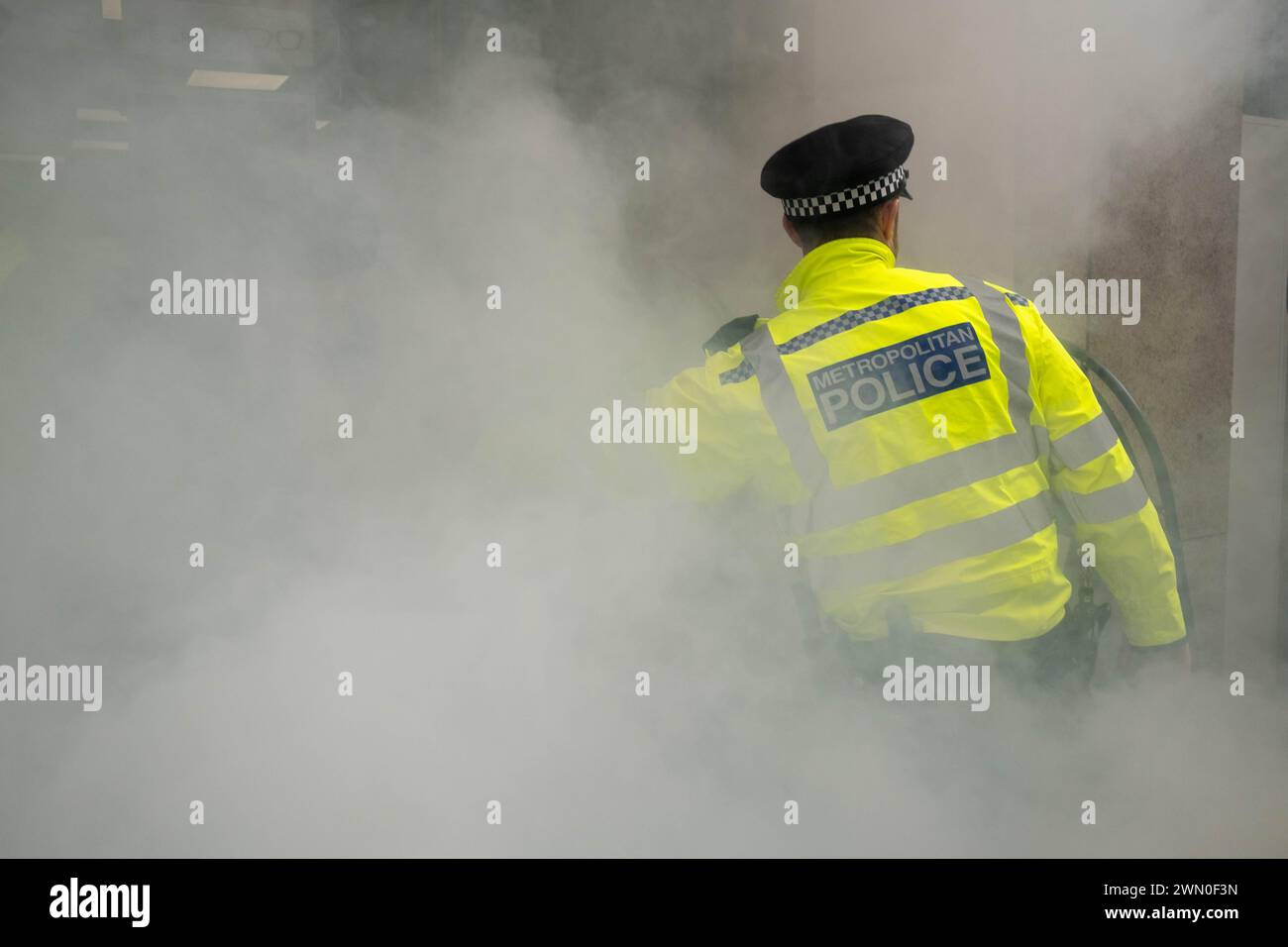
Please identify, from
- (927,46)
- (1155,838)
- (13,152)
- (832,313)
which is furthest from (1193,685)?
(13,152)

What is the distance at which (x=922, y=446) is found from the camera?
2.02m

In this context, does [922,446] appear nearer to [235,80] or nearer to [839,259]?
[839,259]

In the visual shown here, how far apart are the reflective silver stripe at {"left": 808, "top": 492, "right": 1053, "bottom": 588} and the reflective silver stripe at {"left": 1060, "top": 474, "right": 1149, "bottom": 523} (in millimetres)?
81

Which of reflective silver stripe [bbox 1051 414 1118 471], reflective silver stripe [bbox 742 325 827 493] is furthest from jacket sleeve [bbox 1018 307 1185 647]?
reflective silver stripe [bbox 742 325 827 493]

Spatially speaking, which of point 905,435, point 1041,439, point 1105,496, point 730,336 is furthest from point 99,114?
point 1105,496

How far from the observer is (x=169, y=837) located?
2.39m

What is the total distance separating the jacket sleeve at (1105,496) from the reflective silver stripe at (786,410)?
17.1 inches

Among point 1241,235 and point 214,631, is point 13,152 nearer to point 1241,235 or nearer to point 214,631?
point 214,631

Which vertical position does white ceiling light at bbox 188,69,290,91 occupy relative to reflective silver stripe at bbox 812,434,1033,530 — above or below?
above

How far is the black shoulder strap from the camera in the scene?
2.11 metres

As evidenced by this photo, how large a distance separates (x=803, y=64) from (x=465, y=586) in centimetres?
151

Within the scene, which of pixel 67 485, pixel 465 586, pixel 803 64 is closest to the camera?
pixel 67 485

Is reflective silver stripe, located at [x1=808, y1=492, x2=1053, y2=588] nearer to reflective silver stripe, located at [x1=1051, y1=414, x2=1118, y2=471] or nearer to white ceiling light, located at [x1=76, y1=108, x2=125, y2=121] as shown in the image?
reflective silver stripe, located at [x1=1051, y1=414, x2=1118, y2=471]

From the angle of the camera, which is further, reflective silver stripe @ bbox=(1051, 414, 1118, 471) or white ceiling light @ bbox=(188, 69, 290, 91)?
white ceiling light @ bbox=(188, 69, 290, 91)
